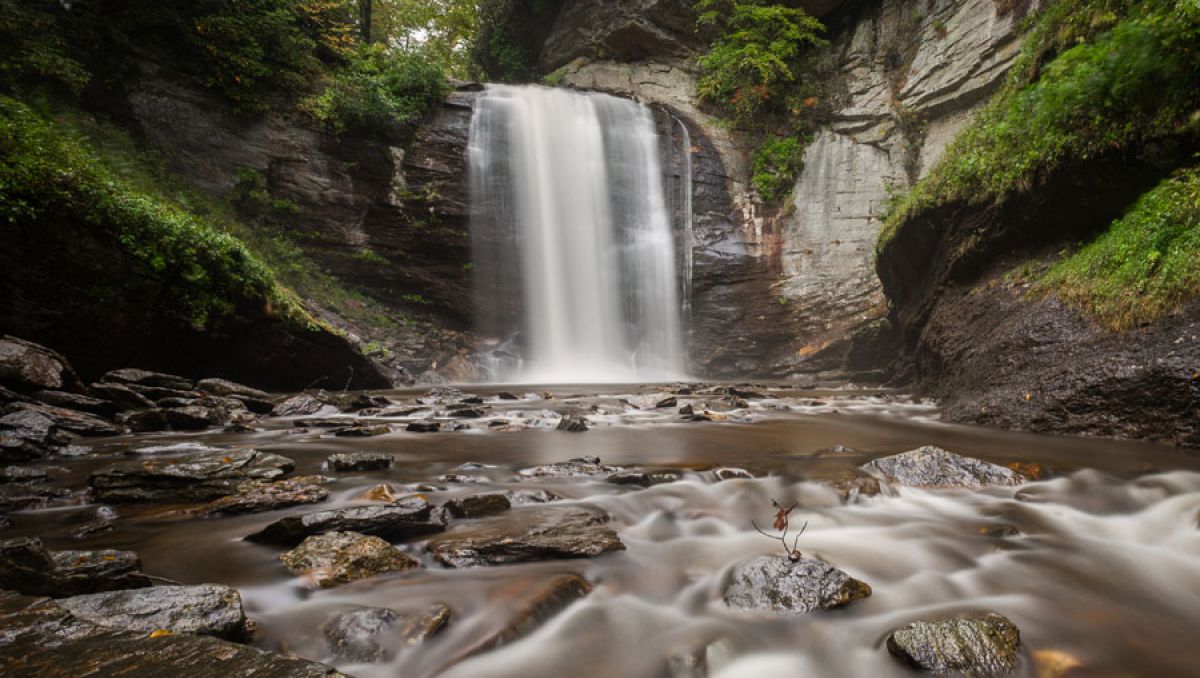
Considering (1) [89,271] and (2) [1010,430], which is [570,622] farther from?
(1) [89,271]

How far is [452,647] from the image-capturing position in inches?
64.6

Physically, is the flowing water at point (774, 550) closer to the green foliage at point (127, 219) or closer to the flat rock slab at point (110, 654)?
the flat rock slab at point (110, 654)

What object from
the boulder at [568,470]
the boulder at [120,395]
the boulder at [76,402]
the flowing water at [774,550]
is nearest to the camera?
the flowing water at [774,550]

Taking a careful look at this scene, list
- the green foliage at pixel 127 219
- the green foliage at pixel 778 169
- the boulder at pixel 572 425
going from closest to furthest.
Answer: the green foliage at pixel 127 219 < the boulder at pixel 572 425 < the green foliage at pixel 778 169


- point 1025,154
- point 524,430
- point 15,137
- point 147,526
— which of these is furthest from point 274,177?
point 1025,154

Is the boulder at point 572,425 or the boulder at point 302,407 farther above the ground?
the boulder at point 302,407

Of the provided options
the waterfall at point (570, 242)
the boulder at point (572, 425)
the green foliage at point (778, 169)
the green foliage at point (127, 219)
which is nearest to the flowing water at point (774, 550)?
the boulder at point (572, 425)

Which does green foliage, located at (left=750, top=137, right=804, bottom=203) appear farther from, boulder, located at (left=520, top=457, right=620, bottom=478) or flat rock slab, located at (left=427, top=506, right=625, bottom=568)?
flat rock slab, located at (left=427, top=506, right=625, bottom=568)

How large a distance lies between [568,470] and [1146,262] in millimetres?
5490

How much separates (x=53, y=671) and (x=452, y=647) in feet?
3.17

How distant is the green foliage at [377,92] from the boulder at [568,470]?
47.1 ft

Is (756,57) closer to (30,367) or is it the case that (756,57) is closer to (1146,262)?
(1146,262)

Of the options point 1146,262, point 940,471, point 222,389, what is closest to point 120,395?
point 222,389

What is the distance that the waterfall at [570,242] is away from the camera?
16.0 meters
